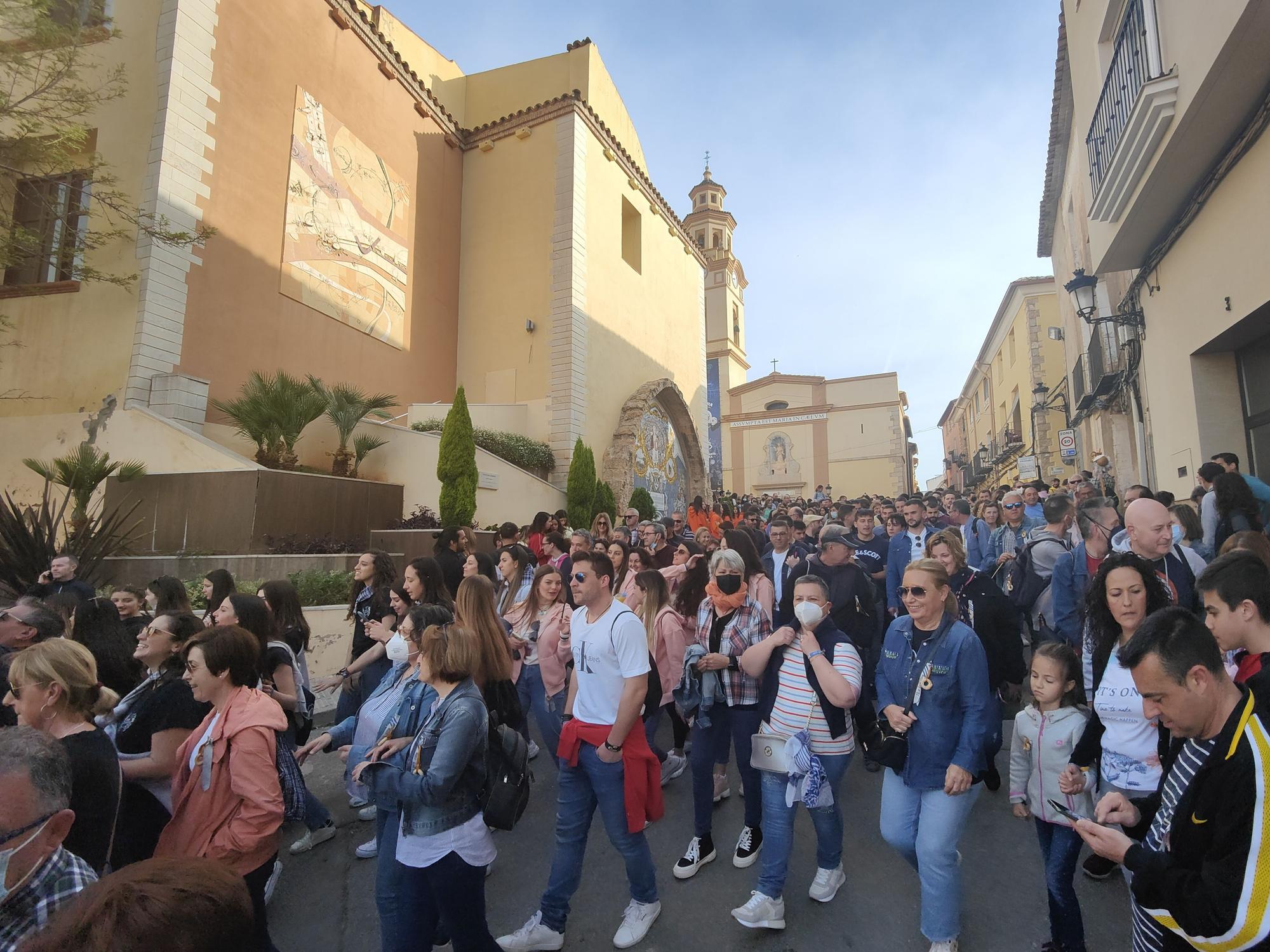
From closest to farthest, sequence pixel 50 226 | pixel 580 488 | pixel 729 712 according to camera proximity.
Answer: pixel 729 712
pixel 50 226
pixel 580 488

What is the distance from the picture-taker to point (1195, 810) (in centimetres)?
178

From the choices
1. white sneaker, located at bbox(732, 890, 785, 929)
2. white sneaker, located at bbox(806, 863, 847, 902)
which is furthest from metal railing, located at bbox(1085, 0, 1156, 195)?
white sneaker, located at bbox(732, 890, 785, 929)

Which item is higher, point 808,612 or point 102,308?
point 102,308

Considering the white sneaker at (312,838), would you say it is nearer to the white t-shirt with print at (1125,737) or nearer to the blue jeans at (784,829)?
the blue jeans at (784,829)

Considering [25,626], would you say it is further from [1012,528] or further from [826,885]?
[1012,528]

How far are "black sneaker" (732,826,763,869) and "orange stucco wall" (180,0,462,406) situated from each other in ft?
39.5

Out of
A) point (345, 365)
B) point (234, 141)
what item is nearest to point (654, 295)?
point (345, 365)

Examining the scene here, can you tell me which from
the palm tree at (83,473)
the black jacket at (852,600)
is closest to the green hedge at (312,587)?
the palm tree at (83,473)

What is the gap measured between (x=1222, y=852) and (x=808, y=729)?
1795 mm

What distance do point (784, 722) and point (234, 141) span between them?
1429cm

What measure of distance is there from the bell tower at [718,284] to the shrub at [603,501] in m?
22.4

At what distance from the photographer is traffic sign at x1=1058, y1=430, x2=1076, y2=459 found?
685 inches

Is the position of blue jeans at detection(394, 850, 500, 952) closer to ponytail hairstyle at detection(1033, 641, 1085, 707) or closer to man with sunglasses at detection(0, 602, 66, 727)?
ponytail hairstyle at detection(1033, 641, 1085, 707)

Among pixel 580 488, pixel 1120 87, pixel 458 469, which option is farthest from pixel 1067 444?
pixel 458 469
